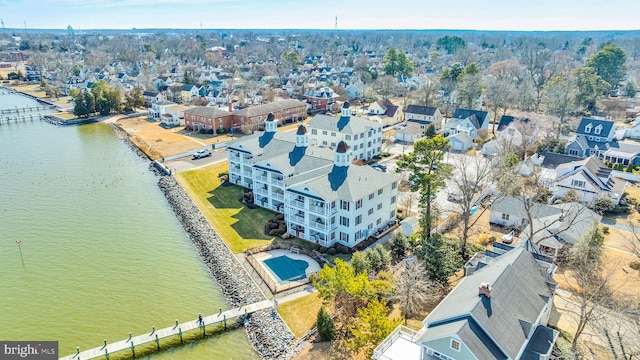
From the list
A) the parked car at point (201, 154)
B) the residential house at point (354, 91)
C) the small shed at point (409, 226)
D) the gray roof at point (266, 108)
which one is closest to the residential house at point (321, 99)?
the gray roof at point (266, 108)

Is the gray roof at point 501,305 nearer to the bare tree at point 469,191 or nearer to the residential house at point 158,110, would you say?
the bare tree at point 469,191

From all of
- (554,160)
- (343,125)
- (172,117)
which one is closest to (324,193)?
(343,125)

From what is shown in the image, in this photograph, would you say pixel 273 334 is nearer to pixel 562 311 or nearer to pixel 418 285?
pixel 418 285

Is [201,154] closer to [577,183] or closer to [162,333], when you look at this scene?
[162,333]

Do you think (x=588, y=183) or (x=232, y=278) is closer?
(x=232, y=278)

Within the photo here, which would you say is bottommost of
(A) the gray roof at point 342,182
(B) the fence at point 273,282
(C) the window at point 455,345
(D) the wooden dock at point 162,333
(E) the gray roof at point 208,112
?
(D) the wooden dock at point 162,333

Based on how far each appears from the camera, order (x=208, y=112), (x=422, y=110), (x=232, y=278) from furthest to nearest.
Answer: (x=422, y=110), (x=208, y=112), (x=232, y=278)

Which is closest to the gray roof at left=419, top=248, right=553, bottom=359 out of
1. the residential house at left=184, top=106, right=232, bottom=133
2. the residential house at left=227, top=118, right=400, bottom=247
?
the residential house at left=227, top=118, right=400, bottom=247
